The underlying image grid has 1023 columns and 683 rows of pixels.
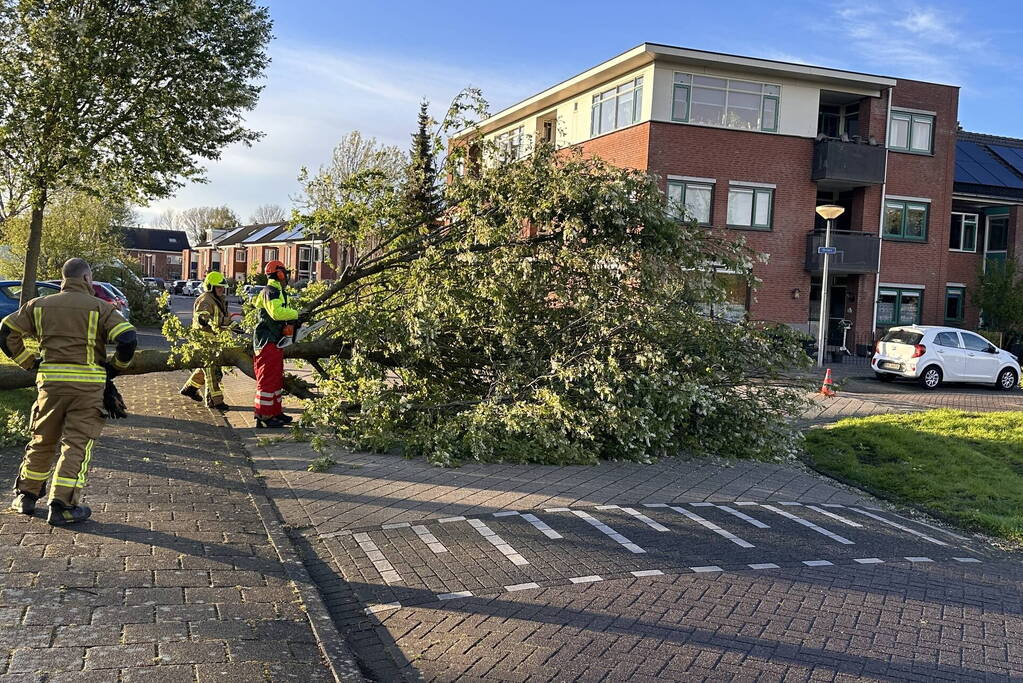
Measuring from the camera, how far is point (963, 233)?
97.4 feet

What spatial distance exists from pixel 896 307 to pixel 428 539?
2582 centimetres

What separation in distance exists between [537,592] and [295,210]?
7205 mm

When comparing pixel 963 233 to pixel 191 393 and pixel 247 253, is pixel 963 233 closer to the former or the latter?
pixel 191 393

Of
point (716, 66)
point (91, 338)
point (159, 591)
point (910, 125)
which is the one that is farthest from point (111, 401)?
point (910, 125)

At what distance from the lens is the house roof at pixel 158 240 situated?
331 ft

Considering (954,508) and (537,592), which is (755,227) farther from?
(537,592)

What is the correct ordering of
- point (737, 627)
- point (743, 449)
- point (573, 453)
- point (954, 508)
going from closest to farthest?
point (737, 627), point (954, 508), point (573, 453), point (743, 449)

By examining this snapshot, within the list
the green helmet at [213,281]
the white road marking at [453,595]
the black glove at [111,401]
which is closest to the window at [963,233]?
the green helmet at [213,281]

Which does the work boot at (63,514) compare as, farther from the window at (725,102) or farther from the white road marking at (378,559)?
the window at (725,102)

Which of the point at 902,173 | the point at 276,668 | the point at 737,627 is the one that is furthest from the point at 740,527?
the point at 902,173

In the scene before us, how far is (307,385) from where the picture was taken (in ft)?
34.5

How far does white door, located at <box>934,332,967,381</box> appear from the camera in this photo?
18672 mm

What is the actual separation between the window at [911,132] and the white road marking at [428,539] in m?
25.8

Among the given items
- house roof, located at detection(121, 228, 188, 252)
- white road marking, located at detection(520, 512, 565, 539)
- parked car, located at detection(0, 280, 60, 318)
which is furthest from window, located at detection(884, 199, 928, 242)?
house roof, located at detection(121, 228, 188, 252)
